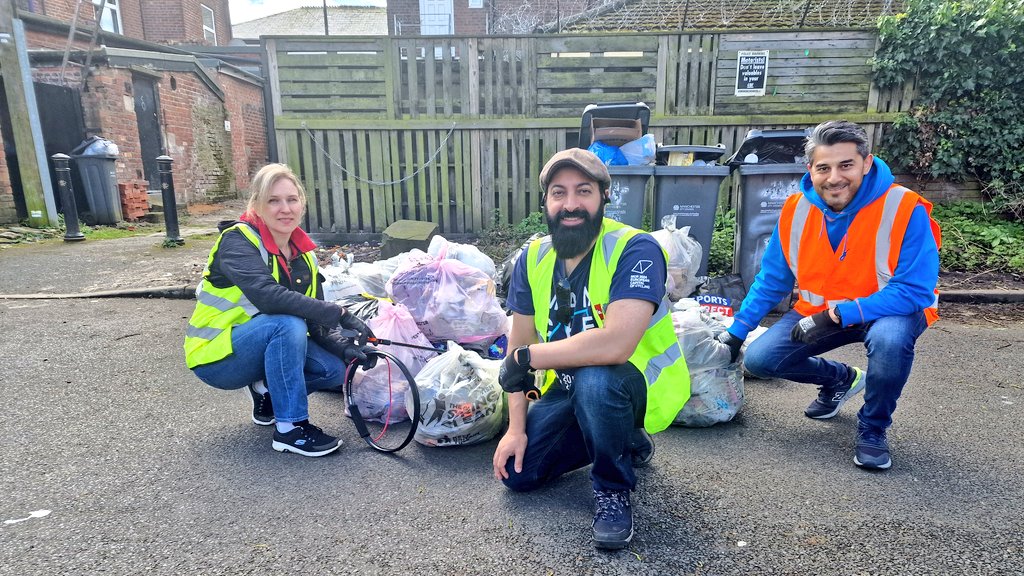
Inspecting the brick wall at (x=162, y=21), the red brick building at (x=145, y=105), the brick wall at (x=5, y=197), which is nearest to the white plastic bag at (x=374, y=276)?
the brick wall at (x=5, y=197)

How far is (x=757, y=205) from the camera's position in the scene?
4.97 meters

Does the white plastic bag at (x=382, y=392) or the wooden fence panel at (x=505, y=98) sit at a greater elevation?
the wooden fence panel at (x=505, y=98)

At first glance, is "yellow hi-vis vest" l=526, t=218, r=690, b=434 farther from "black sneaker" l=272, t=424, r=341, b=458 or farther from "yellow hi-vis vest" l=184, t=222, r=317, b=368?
"yellow hi-vis vest" l=184, t=222, r=317, b=368

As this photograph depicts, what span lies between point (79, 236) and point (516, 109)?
6456 millimetres

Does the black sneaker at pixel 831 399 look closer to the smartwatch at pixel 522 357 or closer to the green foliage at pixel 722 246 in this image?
the smartwatch at pixel 522 357

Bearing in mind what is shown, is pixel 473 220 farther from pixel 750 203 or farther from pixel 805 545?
pixel 805 545

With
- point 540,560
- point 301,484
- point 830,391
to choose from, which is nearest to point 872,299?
point 830,391

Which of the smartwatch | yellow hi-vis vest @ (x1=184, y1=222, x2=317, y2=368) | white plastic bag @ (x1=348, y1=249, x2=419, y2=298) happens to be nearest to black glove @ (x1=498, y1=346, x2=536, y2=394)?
the smartwatch

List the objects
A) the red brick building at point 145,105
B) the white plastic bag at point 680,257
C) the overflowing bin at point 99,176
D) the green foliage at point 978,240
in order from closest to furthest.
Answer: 1. the white plastic bag at point 680,257
2. the green foliage at point 978,240
3. the overflowing bin at point 99,176
4. the red brick building at point 145,105

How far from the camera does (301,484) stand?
251cm

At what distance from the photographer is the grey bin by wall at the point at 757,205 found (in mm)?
4879

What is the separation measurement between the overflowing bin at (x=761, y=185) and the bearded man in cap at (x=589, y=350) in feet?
10.2

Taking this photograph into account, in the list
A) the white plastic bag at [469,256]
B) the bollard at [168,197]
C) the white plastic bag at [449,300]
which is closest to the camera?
the white plastic bag at [449,300]

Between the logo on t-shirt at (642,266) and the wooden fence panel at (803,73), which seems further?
the wooden fence panel at (803,73)
